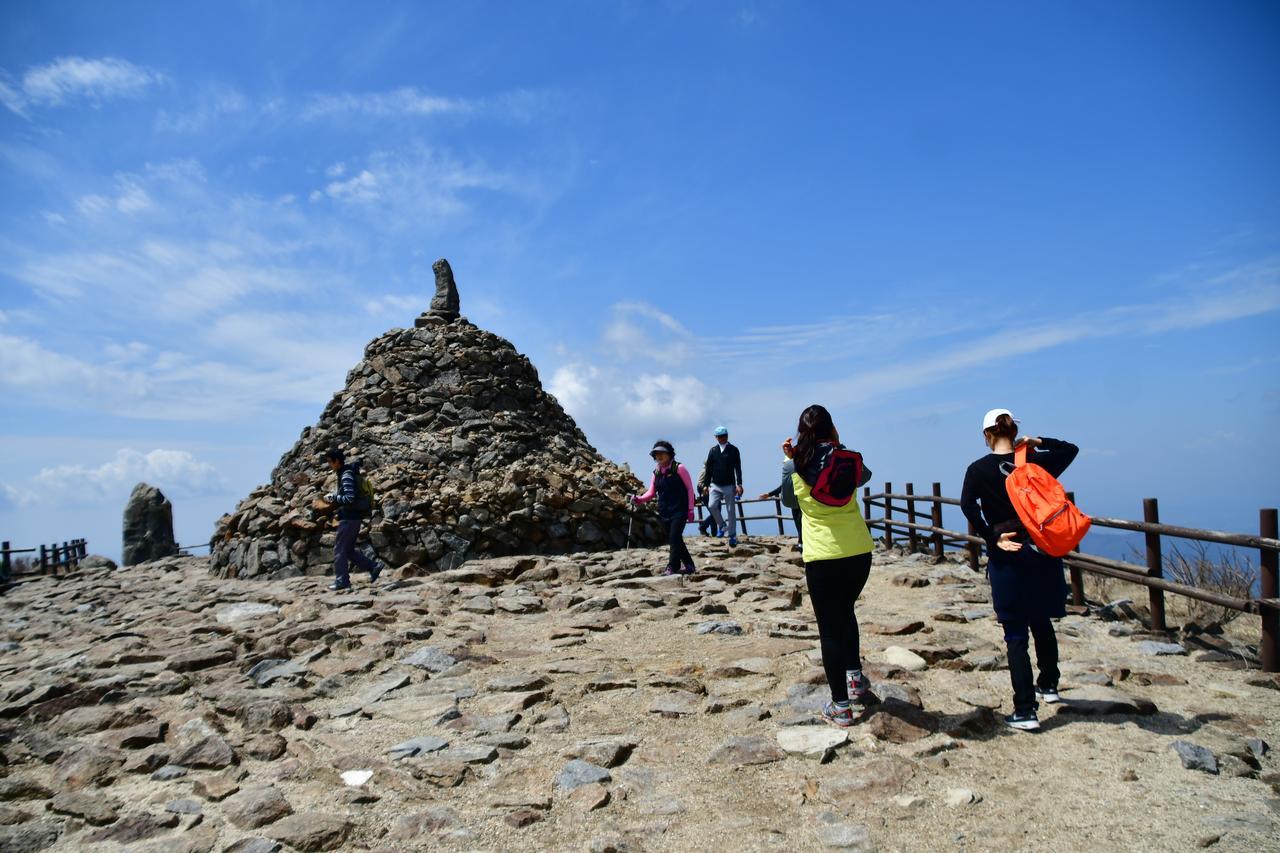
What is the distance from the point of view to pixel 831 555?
5.52 metres

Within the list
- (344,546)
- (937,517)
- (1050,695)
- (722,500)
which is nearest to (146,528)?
(344,546)

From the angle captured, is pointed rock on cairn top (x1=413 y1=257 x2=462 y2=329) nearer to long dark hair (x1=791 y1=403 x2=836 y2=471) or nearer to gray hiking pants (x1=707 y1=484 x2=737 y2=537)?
gray hiking pants (x1=707 y1=484 x2=737 y2=537)

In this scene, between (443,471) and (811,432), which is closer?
(811,432)

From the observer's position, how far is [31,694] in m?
7.18

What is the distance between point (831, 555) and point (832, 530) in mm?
170

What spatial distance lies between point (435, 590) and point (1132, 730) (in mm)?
8859

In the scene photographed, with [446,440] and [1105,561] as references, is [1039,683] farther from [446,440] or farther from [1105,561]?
[446,440]

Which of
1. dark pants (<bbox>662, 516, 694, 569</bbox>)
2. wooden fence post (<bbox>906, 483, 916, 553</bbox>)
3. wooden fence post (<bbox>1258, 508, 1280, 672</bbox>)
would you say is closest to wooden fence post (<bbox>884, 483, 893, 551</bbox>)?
wooden fence post (<bbox>906, 483, 916, 553</bbox>)

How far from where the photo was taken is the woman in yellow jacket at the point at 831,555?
553 cm

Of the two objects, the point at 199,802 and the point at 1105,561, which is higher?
the point at 1105,561

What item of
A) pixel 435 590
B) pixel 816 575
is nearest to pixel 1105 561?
pixel 816 575

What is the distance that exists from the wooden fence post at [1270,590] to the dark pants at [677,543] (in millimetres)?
6723

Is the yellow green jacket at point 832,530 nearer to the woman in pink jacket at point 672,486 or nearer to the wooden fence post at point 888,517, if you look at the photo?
the woman in pink jacket at point 672,486

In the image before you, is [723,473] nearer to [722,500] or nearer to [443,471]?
[722,500]
